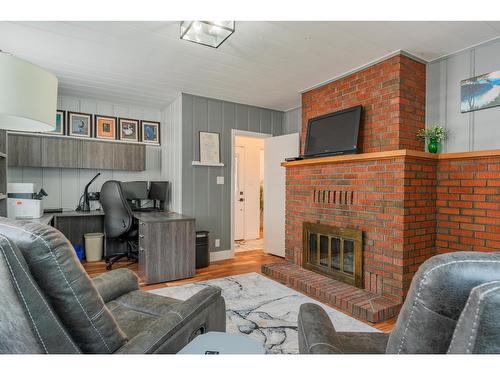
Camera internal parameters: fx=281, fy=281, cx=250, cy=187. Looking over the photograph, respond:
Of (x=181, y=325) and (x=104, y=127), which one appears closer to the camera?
(x=181, y=325)

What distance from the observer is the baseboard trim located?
4.49m

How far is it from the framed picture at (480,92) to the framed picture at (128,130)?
454 centimetres

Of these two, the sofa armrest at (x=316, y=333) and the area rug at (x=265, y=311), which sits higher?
the sofa armrest at (x=316, y=333)

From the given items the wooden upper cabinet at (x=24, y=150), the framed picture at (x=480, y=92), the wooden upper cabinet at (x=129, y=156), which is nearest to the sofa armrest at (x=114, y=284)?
the wooden upper cabinet at (x=129, y=156)

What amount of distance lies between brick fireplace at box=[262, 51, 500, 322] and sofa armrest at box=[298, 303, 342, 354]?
4.98ft

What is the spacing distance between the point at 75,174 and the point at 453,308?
16.5ft

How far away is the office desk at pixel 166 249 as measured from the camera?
11.0 ft

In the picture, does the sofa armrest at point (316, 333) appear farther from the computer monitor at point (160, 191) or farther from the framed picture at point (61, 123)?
the framed picture at point (61, 123)

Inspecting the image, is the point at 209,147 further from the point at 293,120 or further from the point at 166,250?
the point at 166,250

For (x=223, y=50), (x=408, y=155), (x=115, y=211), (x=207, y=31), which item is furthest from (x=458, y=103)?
(x=115, y=211)

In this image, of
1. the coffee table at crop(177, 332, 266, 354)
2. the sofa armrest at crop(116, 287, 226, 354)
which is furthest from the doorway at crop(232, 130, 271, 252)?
the coffee table at crop(177, 332, 266, 354)

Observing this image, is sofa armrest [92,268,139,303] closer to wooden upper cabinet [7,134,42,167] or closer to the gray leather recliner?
the gray leather recliner

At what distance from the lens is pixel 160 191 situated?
4.52 meters
